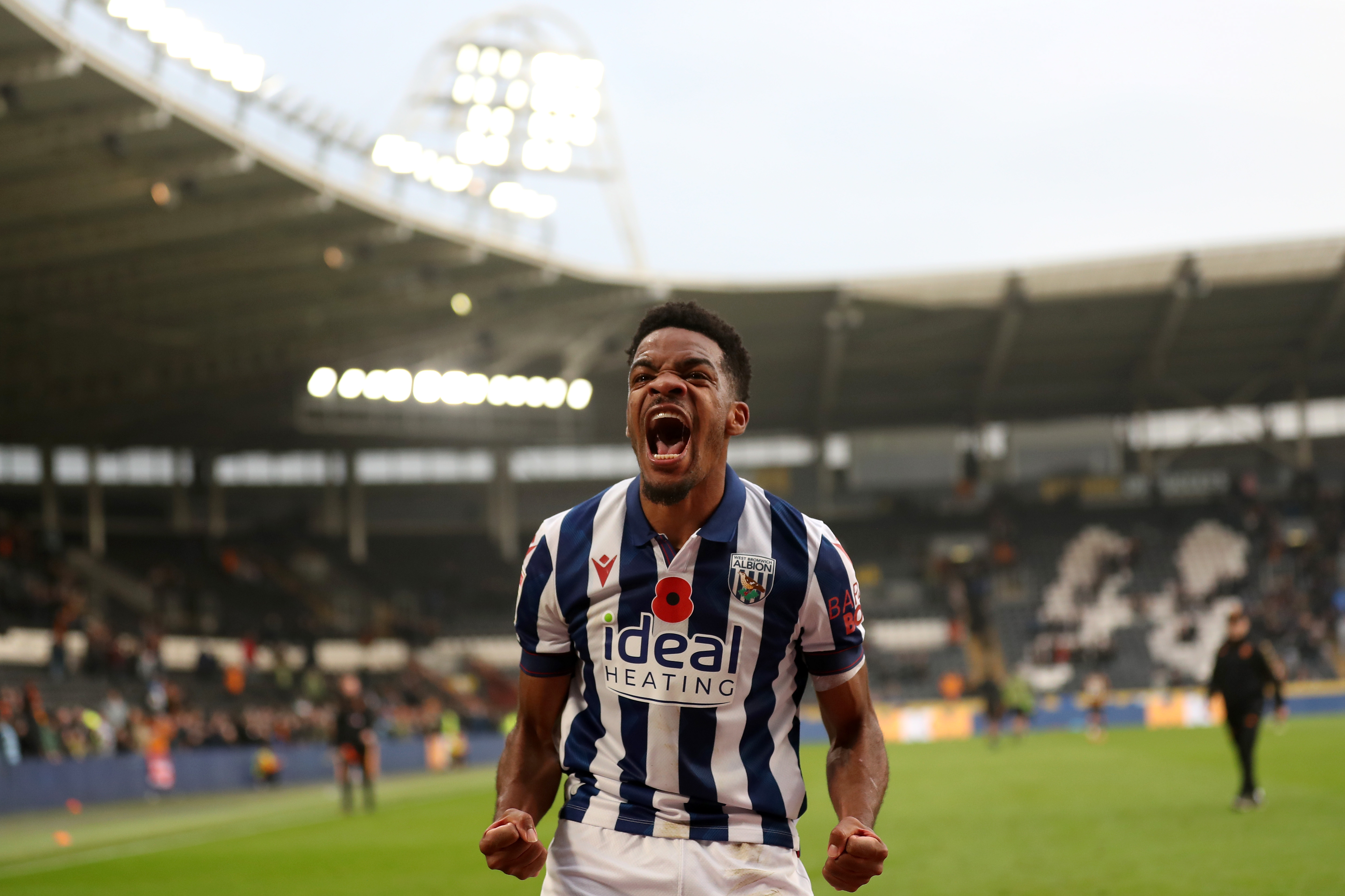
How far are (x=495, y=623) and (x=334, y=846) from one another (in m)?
31.4

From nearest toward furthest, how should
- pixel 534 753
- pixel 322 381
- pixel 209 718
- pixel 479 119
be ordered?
pixel 534 753 → pixel 209 718 → pixel 322 381 → pixel 479 119

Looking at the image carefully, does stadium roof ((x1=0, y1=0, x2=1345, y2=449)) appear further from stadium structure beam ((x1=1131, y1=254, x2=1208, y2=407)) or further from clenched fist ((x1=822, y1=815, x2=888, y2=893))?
clenched fist ((x1=822, y1=815, x2=888, y2=893))

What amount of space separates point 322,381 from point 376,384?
1.67 meters

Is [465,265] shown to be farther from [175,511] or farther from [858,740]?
[858,740]

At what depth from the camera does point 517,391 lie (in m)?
44.5

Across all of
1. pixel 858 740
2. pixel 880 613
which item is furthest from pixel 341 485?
pixel 858 740

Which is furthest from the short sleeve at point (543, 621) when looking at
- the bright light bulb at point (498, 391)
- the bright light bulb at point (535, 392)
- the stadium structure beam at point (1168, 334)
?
the bright light bulb at point (535, 392)

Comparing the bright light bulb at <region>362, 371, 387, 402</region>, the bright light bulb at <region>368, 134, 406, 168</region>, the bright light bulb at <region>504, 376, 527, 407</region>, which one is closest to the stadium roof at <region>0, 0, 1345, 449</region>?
the bright light bulb at <region>362, 371, 387, 402</region>

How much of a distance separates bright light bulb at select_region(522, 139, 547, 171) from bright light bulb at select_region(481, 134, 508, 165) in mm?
708

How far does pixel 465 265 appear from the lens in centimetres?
3600

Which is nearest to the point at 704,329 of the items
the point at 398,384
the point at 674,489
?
the point at 674,489

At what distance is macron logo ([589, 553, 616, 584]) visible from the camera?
136 inches

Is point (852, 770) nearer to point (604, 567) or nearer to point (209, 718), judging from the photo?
point (604, 567)

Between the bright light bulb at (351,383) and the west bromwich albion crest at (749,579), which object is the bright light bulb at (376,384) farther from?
the west bromwich albion crest at (749,579)
